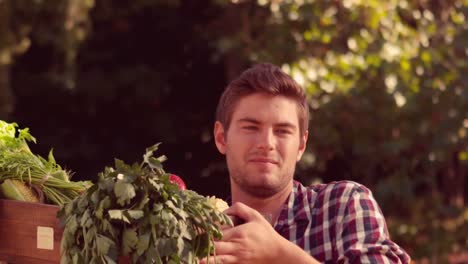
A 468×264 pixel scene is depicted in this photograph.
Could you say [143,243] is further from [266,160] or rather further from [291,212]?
[291,212]

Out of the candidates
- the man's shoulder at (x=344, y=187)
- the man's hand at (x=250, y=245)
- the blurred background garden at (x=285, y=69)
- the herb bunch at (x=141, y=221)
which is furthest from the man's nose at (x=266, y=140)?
the blurred background garden at (x=285, y=69)

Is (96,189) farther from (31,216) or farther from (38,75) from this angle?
(38,75)

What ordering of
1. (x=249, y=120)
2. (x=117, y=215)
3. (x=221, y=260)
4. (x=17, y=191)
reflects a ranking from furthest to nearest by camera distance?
(x=249, y=120) < (x=17, y=191) < (x=221, y=260) < (x=117, y=215)

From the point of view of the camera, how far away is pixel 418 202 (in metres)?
9.07

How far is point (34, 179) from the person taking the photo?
2727 mm

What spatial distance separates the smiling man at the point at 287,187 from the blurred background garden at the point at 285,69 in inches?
183

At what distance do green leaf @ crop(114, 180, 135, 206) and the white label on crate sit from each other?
385 millimetres

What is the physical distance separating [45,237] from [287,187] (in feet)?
2.98

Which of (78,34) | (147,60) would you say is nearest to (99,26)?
(147,60)

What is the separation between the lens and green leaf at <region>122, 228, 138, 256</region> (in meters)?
2.19

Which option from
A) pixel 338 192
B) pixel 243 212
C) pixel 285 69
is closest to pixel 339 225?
pixel 338 192

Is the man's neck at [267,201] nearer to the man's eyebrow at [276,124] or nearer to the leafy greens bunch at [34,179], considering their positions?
the man's eyebrow at [276,124]

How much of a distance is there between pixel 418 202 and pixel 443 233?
679mm

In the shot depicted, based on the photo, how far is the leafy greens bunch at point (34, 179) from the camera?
8.66 ft
